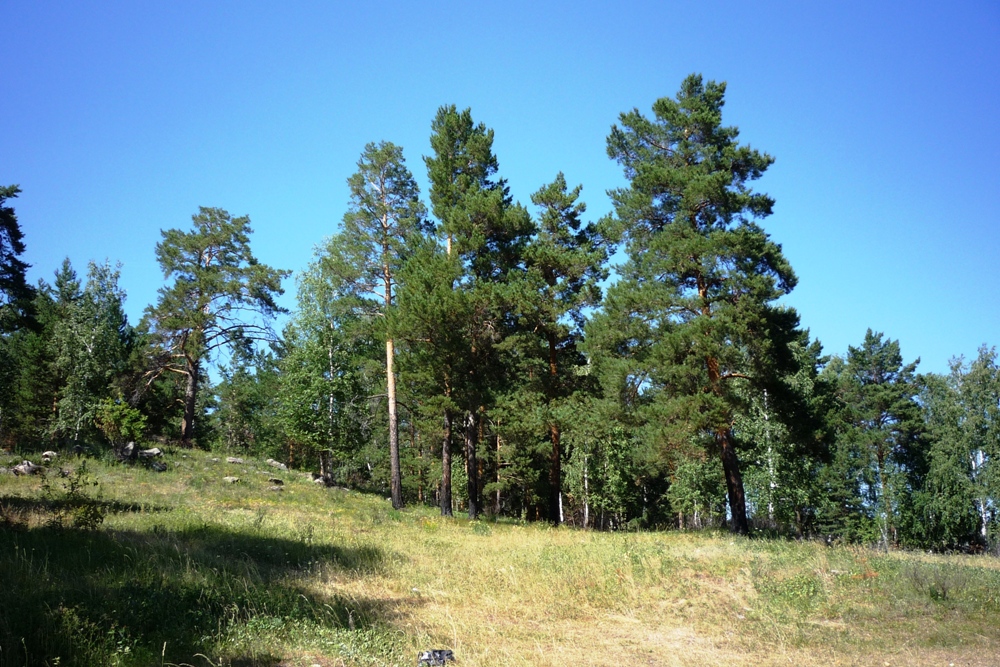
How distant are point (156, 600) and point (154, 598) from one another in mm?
48

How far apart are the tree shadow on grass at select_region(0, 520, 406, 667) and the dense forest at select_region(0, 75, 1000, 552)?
11467 millimetres

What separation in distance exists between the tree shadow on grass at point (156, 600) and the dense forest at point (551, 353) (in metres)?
11.5

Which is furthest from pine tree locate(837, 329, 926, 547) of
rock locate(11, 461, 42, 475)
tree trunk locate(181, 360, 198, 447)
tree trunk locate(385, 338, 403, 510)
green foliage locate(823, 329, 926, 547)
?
rock locate(11, 461, 42, 475)

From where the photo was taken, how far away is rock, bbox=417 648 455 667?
6.31 m

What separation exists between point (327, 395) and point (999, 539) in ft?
132

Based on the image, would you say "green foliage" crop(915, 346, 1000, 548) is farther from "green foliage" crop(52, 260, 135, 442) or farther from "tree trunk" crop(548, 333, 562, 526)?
"green foliage" crop(52, 260, 135, 442)

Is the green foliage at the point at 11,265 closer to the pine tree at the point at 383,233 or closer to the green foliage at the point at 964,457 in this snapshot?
the pine tree at the point at 383,233

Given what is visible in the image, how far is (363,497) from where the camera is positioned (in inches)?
1075

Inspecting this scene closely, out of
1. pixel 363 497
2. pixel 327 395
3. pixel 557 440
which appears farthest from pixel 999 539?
pixel 327 395

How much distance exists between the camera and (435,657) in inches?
253

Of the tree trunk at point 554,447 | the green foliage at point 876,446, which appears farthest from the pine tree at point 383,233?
the green foliage at point 876,446

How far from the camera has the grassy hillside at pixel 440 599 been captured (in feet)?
20.5

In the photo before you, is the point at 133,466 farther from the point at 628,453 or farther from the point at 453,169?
the point at 628,453

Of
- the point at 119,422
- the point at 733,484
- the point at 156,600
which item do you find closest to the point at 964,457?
the point at 733,484
